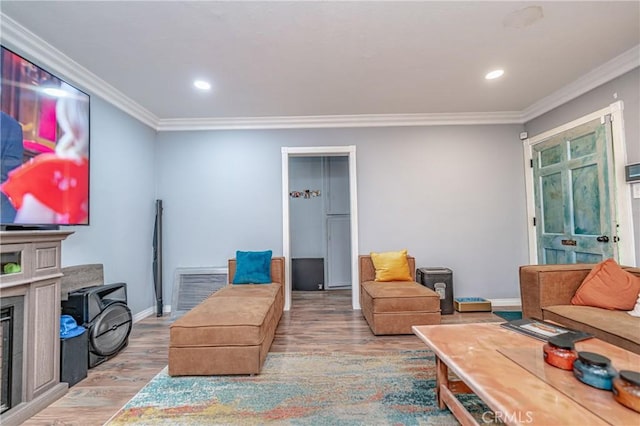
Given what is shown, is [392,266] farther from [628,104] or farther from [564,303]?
[628,104]

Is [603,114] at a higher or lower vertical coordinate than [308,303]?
higher

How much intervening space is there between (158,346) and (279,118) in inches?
122

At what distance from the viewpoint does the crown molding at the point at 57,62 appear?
7.15 ft

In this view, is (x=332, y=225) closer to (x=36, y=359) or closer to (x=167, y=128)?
(x=167, y=128)

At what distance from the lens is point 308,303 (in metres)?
4.47

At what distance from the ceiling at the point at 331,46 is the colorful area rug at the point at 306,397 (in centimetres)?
266

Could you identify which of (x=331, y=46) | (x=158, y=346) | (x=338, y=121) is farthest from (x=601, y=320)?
(x=158, y=346)

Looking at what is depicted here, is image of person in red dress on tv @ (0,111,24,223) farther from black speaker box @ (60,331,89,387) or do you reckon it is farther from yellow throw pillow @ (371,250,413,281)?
yellow throw pillow @ (371,250,413,281)

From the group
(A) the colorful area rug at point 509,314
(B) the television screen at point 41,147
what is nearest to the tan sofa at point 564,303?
(A) the colorful area rug at point 509,314

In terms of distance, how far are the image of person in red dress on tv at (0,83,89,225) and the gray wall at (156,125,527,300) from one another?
4.79ft

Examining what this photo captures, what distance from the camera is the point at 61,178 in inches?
97.3

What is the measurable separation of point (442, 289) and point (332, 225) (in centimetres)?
256

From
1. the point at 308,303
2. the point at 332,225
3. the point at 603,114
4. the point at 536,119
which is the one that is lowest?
the point at 308,303

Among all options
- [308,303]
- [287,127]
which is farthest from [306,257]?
[287,127]
